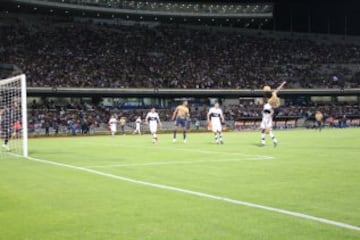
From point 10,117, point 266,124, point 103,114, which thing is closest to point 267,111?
point 266,124

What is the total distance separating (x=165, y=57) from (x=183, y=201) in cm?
6381

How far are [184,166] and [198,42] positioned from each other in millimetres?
63722

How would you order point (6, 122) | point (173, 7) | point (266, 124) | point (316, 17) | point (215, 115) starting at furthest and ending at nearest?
point (316, 17)
point (173, 7)
point (215, 115)
point (6, 122)
point (266, 124)

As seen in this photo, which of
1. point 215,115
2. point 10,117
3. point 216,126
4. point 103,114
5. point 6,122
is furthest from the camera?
point 103,114

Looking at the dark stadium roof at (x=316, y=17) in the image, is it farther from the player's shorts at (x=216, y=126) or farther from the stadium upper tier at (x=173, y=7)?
the player's shorts at (x=216, y=126)

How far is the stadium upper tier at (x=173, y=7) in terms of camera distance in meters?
71.4

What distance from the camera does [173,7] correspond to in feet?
261

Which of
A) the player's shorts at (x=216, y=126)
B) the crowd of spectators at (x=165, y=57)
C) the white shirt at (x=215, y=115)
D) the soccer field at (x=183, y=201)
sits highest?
the crowd of spectators at (x=165, y=57)

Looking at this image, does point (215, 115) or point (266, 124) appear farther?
point (215, 115)

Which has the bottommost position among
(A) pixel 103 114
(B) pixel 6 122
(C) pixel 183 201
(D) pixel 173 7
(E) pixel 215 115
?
(C) pixel 183 201

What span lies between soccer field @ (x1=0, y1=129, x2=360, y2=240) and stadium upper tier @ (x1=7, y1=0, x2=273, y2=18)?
189 ft

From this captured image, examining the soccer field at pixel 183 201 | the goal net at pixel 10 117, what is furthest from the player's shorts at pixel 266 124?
the goal net at pixel 10 117

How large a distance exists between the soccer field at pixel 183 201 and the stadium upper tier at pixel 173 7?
57.5m

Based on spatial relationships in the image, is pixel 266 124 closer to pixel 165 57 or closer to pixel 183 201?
pixel 183 201
